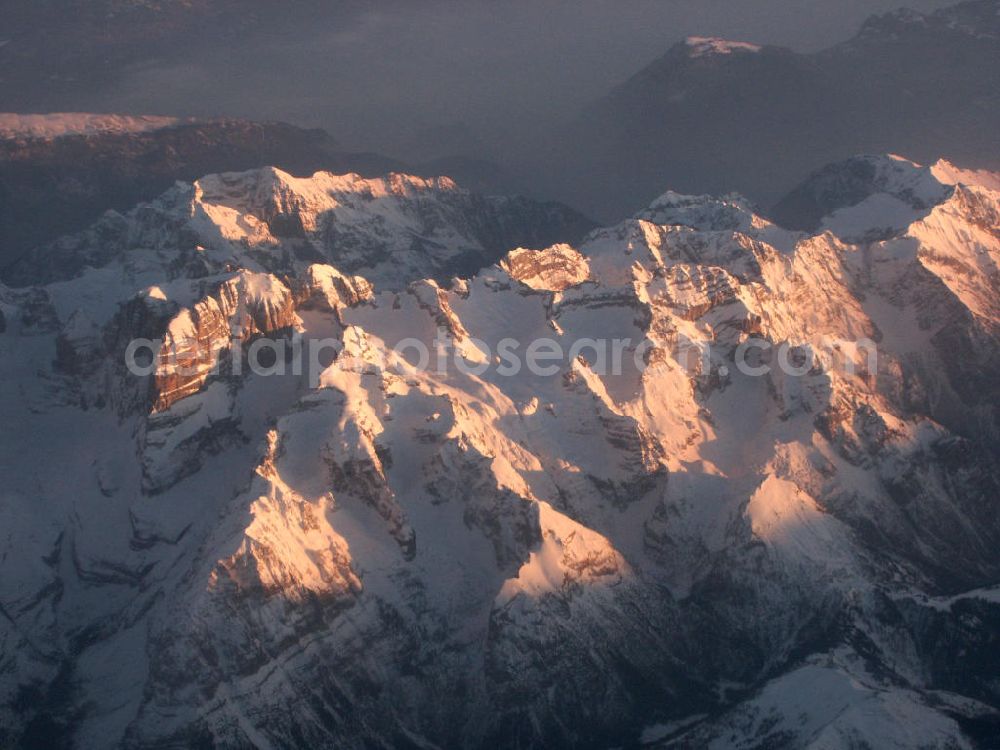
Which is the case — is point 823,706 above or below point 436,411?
below

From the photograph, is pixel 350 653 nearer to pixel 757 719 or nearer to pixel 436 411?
pixel 436 411

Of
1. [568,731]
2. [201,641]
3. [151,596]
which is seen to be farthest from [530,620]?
[151,596]

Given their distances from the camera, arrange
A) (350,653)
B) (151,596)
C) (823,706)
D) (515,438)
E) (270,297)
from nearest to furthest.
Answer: (823,706), (350,653), (151,596), (515,438), (270,297)

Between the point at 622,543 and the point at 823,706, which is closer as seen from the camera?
the point at 823,706

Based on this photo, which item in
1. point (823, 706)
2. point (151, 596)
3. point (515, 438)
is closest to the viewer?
point (823, 706)

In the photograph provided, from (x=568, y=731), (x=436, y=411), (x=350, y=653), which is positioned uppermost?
(x=436, y=411)

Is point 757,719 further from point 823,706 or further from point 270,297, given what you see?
point 270,297
